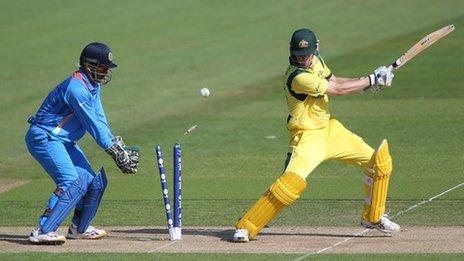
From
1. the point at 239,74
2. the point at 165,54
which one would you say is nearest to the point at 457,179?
the point at 239,74

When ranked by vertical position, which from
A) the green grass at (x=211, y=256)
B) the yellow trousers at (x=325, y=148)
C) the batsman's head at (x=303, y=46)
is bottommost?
the green grass at (x=211, y=256)

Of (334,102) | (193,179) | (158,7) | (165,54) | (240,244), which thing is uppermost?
(158,7)

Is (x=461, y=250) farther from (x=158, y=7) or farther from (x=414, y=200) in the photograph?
(x=158, y=7)

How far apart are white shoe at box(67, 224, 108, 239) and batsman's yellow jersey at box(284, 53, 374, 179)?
7.06 feet

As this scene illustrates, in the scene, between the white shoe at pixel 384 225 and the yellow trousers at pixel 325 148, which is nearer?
the yellow trousers at pixel 325 148

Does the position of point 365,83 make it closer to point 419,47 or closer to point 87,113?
point 419,47

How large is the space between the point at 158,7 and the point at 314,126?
76.1ft

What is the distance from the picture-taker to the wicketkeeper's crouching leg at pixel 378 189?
11.8m

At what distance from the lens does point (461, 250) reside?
11117 mm

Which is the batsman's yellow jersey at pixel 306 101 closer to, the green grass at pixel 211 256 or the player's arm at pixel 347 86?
the player's arm at pixel 347 86

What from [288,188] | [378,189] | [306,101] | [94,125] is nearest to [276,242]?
[288,188]

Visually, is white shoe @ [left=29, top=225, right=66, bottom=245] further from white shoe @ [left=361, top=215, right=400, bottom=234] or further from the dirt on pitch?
white shoe @ [left=361, top=215, right=400, bottom=234]

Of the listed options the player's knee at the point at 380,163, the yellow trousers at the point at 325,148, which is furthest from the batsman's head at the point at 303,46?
the player's knee at the point at 380,163

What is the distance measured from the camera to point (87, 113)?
11.7 metres
